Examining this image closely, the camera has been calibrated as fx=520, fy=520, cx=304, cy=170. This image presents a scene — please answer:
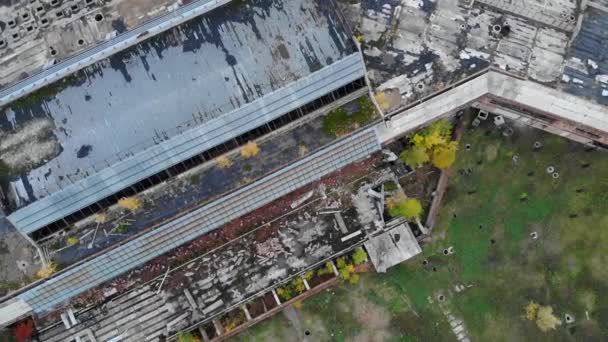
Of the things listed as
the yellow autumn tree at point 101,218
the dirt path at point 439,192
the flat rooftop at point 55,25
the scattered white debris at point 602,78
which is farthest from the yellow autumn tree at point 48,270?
the scattered white debris at point 602,78

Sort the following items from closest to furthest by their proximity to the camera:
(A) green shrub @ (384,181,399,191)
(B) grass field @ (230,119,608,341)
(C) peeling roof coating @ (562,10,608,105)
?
(C) peeling roof coating @ (562,10,608,105) < (A) green shrub @ (384,181,399,191) < (B) grass field @ (230,119,608,341)

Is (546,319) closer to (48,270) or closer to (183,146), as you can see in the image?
(183,146)

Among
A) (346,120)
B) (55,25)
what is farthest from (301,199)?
(55,25)

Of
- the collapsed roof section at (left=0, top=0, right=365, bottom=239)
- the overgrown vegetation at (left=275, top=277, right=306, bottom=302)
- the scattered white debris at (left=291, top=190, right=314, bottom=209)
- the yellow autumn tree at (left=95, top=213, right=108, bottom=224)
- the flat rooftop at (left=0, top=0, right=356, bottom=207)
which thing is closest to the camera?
the collapsed roof section at (left=0, top=0, right=365, bottom=239)

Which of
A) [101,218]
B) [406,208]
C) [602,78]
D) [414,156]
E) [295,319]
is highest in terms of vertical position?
[101,218]

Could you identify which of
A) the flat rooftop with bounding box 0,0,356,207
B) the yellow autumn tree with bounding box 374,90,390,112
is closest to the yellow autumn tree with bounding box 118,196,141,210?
the flat rooftop with bounding box 0,0,356,207

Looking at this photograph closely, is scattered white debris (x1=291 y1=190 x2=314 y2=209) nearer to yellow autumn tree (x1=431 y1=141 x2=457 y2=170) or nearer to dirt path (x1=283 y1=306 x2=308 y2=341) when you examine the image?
dirt path (x1=283 y1=306 x2=308 y2=341)

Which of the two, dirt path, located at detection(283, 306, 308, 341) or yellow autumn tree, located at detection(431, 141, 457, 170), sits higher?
yellow autumn tree, located at detection(431, 141, 457, 170)
